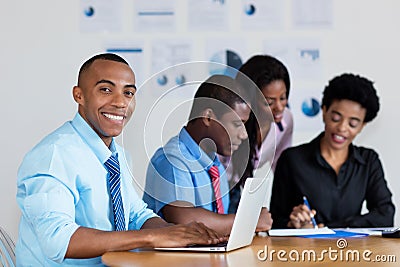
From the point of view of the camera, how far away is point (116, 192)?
2043 mm

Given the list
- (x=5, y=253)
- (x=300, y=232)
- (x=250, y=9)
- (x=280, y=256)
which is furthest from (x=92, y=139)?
(x=250, y=9)

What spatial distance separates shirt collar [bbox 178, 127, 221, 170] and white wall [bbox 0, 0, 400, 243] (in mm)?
1681

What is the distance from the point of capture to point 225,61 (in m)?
3.77

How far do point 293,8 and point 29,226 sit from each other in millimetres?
2237

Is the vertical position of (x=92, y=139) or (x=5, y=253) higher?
(x=92, y=139)

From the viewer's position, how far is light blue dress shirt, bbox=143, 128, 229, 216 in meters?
2.00

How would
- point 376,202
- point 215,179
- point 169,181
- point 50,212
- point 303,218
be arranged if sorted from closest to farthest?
point 50,212 < point 169,181 < point 215,179 < point 303,218 < point 376,202

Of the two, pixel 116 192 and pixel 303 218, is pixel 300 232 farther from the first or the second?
pixel 116 192

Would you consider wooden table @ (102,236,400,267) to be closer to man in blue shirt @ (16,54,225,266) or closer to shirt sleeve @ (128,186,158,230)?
man in blue shirt @ (16,54,225,266)

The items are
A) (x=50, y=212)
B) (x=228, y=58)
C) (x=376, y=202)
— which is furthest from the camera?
(x=228, y=58)

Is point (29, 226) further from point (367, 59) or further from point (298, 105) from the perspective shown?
point (367, 59)

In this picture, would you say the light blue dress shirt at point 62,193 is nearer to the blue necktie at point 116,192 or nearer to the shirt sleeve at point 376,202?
the blue necktie at point 116,192

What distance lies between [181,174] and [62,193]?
0.38 metres

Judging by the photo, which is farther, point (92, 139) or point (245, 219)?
point (92, 139)
